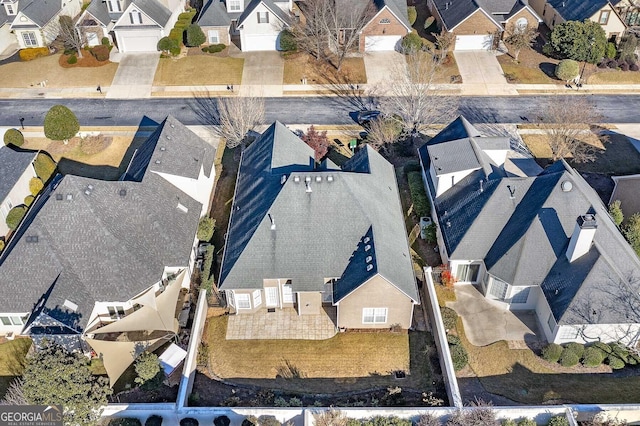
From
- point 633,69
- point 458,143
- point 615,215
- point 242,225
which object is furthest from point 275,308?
point 633,69

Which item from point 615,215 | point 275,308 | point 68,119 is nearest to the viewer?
point 275,308

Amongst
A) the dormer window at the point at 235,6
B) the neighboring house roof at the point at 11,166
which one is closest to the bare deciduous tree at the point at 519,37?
the dormer window at the point at 235,6

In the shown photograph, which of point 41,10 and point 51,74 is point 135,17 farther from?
point 41,10

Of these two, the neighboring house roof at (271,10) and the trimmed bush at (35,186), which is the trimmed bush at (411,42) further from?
the trimmed bush at (35,186)

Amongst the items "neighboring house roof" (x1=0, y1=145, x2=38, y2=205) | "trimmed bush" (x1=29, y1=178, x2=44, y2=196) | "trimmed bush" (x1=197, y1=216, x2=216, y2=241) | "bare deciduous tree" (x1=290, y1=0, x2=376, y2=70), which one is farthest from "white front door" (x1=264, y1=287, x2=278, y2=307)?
"bare deciduous tree" (x1=290, y1=0, x2=376, y2=70)

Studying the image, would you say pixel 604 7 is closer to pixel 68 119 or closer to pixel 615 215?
pixel 615 215

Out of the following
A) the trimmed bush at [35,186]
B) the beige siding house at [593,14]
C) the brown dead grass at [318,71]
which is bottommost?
the trimmed bush at [35,186]
